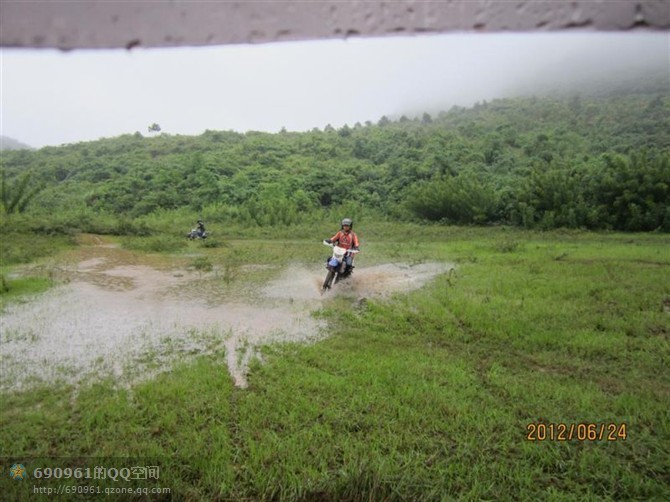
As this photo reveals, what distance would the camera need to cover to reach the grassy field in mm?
2531

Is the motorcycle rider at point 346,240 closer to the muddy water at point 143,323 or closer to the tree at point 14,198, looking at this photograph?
the muddy water at point 143,323

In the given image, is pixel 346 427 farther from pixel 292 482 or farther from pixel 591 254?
→ pixel 591 254

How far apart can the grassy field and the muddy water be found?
0.36 meters

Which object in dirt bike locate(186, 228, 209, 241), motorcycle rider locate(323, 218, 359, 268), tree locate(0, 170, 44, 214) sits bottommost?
dirt bike locate(186, 228, 209, 241)

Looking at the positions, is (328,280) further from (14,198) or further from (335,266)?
(14,198)

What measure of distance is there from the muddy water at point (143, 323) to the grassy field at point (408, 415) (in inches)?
14.1

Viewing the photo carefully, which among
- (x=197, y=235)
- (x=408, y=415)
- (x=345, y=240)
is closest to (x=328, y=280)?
(x=345, y=240)

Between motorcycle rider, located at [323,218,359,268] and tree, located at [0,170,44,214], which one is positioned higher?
tree, located at [0,170,44,214]

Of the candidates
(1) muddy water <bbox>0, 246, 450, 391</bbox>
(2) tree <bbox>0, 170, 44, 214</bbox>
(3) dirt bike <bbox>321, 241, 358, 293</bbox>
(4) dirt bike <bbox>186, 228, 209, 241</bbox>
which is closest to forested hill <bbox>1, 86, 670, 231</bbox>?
(2) tree <bbox>0, 170, 44, 214</bbox>

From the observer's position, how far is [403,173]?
24203 millimetres

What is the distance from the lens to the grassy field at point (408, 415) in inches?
99.7

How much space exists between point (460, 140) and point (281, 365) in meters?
26.2

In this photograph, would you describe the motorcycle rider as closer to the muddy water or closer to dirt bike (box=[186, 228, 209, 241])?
the muddy water

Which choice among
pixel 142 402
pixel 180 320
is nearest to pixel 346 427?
pixel 142 402
